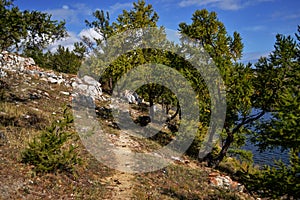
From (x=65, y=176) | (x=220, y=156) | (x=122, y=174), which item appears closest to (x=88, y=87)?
(x=220, y=156)

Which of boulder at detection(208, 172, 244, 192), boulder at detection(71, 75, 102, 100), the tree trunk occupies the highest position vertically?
boulder at detection(71, 75, 102, 100)

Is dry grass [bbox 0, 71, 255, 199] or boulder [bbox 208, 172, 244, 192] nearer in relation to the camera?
dry grass [bbox 0, 71, 255, 199]

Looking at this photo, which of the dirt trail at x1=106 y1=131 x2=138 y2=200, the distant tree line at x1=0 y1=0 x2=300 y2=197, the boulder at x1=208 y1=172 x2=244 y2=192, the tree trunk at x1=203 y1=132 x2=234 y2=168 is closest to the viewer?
the distant tree line at x1=0 y1=0 x2=300 y2=197

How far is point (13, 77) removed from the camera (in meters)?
30.8

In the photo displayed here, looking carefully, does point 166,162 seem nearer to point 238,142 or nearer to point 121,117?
point 238,142

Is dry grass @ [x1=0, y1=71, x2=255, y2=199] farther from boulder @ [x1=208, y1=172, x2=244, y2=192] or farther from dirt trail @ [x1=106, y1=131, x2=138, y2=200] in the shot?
boulder @ [x1=208, y1=172, x2=244, y2=192]

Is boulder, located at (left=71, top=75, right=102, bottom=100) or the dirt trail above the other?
boulder, located at (left=71, top=75, right=102, bottom=100)

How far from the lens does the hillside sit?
35.6ft

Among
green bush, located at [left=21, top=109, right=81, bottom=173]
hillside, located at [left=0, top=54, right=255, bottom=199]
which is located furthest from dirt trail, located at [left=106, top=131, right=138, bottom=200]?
green bush, located at [left=21, top=109, right=81, bottom=173]

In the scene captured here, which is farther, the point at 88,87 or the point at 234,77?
the point at 88,87

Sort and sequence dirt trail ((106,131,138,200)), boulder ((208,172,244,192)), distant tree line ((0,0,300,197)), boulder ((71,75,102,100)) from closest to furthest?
distant tree line ((0,0,300,197)) → dirt trail ((106,131,138,200)) → boulder ((208,172,244,192)) → boulder ((71,75,102,100))

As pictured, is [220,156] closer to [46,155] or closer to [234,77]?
[234,77]

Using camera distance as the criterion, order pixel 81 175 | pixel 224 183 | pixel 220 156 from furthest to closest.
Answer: pixel 220 156
pixel 224 183
pixel 81 175

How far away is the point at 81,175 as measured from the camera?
13.3 meters
